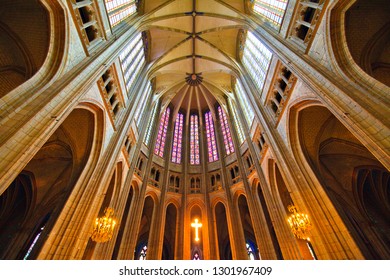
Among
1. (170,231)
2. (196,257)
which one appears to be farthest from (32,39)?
(170,231)

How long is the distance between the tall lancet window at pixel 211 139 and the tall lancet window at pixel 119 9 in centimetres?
1364

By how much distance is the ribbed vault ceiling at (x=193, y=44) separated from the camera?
48.0 feet

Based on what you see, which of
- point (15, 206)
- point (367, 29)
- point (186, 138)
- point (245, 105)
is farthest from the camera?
point (186, 138)

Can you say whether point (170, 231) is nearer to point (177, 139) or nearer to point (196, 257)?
point (196, 257)

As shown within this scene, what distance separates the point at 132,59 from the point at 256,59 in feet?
30.3

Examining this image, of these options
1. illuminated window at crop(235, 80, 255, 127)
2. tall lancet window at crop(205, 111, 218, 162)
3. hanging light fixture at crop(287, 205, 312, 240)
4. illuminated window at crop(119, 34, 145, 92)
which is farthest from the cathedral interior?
tall lancet window at crop(205, 111, 218, 162)

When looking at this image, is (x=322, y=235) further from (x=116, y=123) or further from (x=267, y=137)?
(x=116, y=123)

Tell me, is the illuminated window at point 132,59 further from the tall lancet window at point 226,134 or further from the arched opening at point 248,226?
the arched opening at point 248,226

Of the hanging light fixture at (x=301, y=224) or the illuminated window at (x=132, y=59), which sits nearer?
the hanging light fixture at (x=301, y=224)

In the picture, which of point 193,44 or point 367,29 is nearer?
point 367,29

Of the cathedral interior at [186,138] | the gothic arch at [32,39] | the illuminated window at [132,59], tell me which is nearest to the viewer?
the cathedral interior at [186,138]

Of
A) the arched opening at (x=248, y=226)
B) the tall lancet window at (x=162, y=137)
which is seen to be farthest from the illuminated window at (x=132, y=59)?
the arched opening at (x=248, y=226)

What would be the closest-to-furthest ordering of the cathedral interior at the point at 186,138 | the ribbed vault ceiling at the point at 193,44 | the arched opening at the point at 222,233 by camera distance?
the cathedral interior at the point at 186,138, the ribbed vault ceiling at the point at 193,44, the arched opening at the point at 222,233

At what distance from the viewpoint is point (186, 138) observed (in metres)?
21.0
